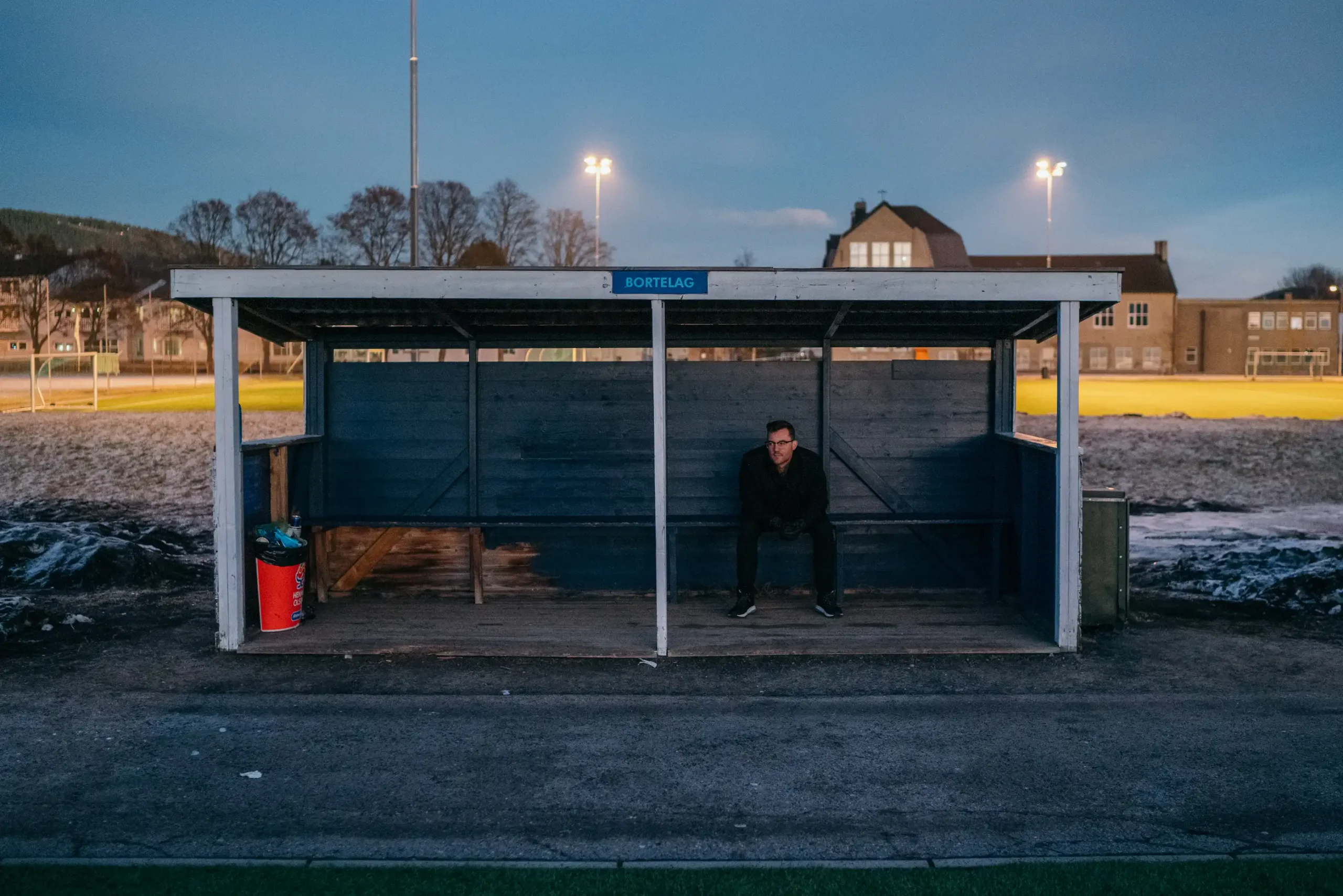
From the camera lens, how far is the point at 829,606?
323 inches

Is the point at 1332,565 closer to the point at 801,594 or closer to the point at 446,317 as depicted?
the point at 801,594

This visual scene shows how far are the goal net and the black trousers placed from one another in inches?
847

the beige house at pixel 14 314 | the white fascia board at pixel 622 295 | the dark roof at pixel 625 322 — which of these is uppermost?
the beige house at pixel 14 314

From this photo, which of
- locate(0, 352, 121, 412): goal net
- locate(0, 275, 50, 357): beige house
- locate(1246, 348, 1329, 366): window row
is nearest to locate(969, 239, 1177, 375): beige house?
locate(1246, 348, 1329, 366): window row

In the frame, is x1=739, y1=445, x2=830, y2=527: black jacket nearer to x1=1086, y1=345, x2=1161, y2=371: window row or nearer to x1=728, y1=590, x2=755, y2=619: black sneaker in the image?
x1=728, y1=590, x2=755, y2=619: black sneaker

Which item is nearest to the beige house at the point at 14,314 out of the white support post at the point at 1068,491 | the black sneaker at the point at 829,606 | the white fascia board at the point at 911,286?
the black sneaker at the point at 829,606

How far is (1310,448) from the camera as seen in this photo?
1852 centimetres

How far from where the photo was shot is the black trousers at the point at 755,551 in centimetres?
823

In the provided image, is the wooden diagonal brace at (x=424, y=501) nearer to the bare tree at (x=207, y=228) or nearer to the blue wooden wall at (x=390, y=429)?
the blue wooden wall at (x=390, y=429)

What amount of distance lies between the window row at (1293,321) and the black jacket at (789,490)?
71.5m

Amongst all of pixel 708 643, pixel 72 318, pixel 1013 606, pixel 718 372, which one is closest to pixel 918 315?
pixel 718 372

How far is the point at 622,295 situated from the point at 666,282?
30cm

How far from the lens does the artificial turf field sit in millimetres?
27625

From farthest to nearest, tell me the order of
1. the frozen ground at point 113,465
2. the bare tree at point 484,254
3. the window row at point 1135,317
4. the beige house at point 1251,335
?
1. the beige house at point 1251,335
2. the window row at point 1135,317
3. the bare tree at point 484,254
4. the frozen ground at point 113,465
